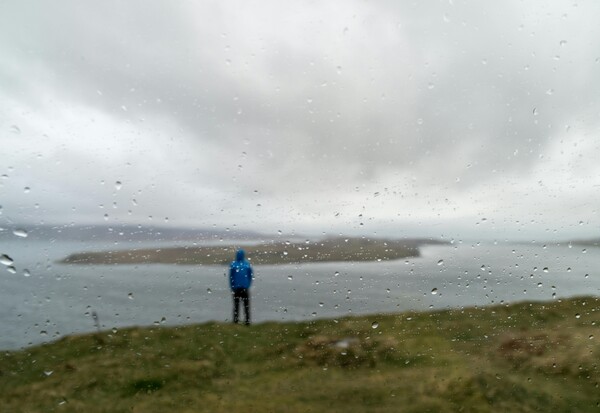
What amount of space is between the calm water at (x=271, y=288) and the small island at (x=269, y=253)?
0.32 ft

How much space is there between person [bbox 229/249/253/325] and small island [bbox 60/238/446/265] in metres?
0.08

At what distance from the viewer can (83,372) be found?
5.53m

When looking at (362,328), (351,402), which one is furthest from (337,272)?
(351,402)

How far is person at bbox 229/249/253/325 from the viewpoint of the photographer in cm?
555

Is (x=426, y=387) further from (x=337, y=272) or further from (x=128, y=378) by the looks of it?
(x=128, y=378)

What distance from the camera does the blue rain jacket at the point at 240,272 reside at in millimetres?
5539

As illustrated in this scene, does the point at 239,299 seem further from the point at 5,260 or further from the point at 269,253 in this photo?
the point at 5,260

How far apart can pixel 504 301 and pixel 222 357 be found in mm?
4008

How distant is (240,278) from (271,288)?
45 centimetres

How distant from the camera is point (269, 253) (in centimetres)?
555

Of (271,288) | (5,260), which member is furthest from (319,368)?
(5,260)

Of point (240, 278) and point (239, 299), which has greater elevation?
point (240, 278)

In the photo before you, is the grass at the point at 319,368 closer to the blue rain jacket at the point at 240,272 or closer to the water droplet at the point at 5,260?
the blue rain jacket at the point at 240,272

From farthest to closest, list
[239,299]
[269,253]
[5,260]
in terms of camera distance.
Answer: [239,299], [269,253], [5,260]
